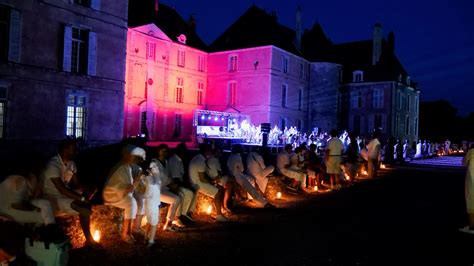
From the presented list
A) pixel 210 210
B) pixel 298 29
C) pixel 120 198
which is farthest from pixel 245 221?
pixel 298 29

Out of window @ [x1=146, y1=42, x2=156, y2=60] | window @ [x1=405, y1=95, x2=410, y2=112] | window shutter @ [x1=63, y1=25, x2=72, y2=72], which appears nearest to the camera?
window shutter @ [x1=63, y1=25, x2=72, y2=72]

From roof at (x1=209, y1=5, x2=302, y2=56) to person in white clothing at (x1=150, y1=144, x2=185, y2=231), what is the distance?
98.1 ft

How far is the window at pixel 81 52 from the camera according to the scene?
770 inches

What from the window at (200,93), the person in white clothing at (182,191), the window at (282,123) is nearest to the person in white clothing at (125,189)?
the person in white clothing at (182,191)

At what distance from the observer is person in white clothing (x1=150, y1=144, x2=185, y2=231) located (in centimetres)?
778

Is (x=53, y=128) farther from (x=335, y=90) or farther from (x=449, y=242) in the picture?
(x=335, y=90)

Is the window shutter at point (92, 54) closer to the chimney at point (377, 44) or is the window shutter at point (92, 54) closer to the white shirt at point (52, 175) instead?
the white shirt at point (52, 175)

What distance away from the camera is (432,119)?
67.4m

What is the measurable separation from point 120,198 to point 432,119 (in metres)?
68.7

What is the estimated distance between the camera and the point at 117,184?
272 inches

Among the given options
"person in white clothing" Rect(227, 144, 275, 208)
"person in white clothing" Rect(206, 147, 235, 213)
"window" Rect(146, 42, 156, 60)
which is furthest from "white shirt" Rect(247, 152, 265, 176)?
"window" Rect(146, 42, 156, 60)

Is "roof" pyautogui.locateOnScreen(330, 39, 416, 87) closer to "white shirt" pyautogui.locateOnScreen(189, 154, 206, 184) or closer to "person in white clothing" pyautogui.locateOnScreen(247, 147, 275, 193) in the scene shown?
"person in white clothing" pyautogui.locateOnScreen(247, 147, 275, 193)

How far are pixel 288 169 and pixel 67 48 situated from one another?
39.6ft

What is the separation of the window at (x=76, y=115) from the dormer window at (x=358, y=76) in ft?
109
